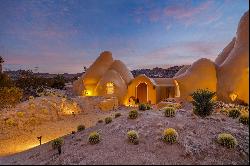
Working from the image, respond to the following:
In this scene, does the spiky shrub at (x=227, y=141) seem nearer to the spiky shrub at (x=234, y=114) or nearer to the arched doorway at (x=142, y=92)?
the spiky shrub at (x=234, y=114)

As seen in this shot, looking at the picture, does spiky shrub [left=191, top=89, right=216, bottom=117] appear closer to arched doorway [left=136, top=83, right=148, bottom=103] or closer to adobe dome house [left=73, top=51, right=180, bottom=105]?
adobe dome house [left=73, top=51, right=180, bottom=105]

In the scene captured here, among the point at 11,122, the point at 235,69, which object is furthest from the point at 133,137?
the point at 235,69

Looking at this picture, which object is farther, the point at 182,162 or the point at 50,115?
the point at 50,115

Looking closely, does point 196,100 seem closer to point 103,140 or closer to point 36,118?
point 103,140

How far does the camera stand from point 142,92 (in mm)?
37375

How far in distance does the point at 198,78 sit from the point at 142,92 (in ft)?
28.4

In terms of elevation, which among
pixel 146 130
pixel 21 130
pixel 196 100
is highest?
pixel 196 100

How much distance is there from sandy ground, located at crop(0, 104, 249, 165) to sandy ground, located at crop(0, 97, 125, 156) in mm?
3675

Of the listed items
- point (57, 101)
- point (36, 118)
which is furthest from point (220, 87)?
point (36, 118)

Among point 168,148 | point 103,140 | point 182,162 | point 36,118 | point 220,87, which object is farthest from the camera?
point 220,87

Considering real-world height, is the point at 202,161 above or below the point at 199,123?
below

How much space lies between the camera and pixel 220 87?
29781 millimetres

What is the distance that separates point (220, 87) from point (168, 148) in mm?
20403

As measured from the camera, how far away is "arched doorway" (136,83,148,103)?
122 feet
